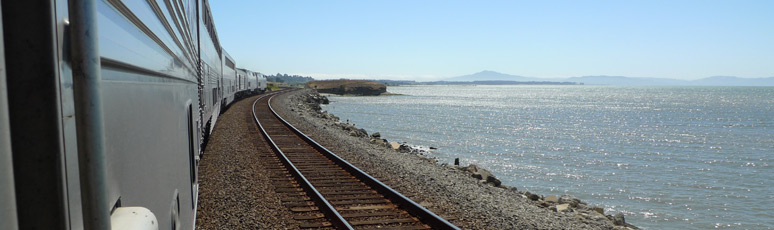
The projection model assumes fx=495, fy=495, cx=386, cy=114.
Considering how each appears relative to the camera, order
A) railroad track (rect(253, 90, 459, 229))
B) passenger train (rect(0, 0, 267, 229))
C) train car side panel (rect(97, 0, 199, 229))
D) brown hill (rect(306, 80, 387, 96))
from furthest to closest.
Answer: brown hill (rect(306, 80, 387, 96)) < railroad track (rect(253, 90, 459, 229)) < train car side panel (rect(97, 0, 199, 229)) < passenger train (rect(0, 0, 267, 229))

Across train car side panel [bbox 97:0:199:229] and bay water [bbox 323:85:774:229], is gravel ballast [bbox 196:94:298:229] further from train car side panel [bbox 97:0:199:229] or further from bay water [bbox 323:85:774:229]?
bay water [bbox 323:85:774:229]

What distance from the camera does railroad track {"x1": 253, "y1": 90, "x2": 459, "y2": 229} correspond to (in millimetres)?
7285

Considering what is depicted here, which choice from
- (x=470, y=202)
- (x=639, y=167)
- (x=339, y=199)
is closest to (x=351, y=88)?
(x=639, y=167)

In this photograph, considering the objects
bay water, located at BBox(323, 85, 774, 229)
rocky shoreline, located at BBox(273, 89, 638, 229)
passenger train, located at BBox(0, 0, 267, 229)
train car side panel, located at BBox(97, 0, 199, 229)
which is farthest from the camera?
bay water, located at BBox(323, 85, 774, 229)

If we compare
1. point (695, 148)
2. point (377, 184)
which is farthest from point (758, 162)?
point (377, 184)

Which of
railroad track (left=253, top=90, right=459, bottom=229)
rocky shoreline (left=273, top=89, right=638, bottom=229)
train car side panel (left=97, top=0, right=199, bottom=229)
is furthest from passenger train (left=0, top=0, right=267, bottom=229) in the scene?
rocky shoreline (left=273, top=89, right=638, bottom=229)

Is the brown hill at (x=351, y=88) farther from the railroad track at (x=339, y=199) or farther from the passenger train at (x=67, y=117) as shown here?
the passenger train at (x=67, y=117)

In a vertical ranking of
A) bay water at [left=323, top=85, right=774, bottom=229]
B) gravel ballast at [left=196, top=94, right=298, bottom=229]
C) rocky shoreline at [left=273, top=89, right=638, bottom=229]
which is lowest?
bay water at [left=323, top=85, right=774, bottom=229]

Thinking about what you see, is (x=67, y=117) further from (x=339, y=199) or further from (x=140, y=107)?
(x=339, y=199)

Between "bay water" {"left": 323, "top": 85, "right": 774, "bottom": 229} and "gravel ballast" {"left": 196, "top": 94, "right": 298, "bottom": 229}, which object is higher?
"gravel ballast" {"left": 196, "top": 94, "right": 298, "bottom": 229}

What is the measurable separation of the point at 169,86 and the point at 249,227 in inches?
185

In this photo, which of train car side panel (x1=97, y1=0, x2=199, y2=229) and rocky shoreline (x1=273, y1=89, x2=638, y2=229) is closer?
train car side panel (x1=97, y1=0, x2=199, y2=229)

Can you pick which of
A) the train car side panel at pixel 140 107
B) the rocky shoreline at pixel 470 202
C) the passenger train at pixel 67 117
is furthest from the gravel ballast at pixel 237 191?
the passenger train at pixel 67 117

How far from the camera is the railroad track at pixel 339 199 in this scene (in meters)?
7.29
